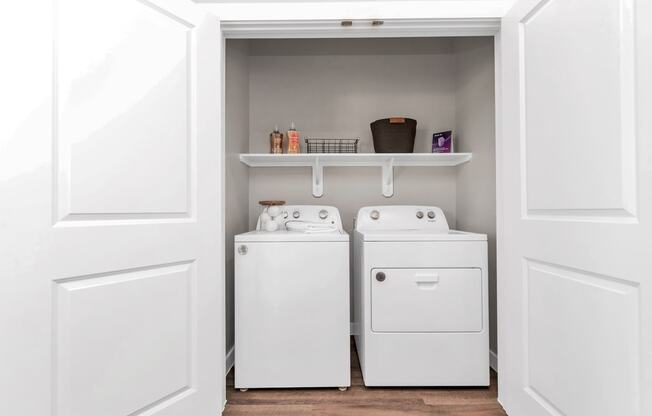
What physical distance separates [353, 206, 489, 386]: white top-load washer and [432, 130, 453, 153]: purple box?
2.43ft

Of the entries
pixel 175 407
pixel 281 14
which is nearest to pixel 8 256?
pixel 175 407

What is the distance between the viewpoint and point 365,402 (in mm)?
1626

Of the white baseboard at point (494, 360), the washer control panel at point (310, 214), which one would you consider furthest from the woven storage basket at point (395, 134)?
the white baseboard at point (494, 360)

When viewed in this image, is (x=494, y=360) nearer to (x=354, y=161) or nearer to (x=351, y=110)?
(x=354, y=161)

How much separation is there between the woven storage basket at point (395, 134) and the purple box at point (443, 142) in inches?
7.7

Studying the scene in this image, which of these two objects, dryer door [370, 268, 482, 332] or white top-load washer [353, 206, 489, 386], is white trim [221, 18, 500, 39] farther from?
dryer door [370, 268, 482, 332]

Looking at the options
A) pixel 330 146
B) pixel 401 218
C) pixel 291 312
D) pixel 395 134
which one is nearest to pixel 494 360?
pixel 401 218

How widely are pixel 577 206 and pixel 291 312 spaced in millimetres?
1265

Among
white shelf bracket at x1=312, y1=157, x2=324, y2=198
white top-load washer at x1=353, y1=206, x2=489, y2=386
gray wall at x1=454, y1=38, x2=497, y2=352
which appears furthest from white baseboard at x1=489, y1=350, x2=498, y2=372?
white shelf bracket at x1=312, y1=157, x2=324, y2=198

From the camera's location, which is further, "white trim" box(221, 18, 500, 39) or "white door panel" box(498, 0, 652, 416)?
"white trim" box(221, 18, 500, 39)

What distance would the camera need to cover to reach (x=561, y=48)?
3.59 ft

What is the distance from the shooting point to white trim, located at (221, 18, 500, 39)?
1.50 metres

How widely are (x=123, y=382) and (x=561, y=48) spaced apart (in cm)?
181

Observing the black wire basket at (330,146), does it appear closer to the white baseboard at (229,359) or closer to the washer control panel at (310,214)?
the washer control panel at (310,214)
